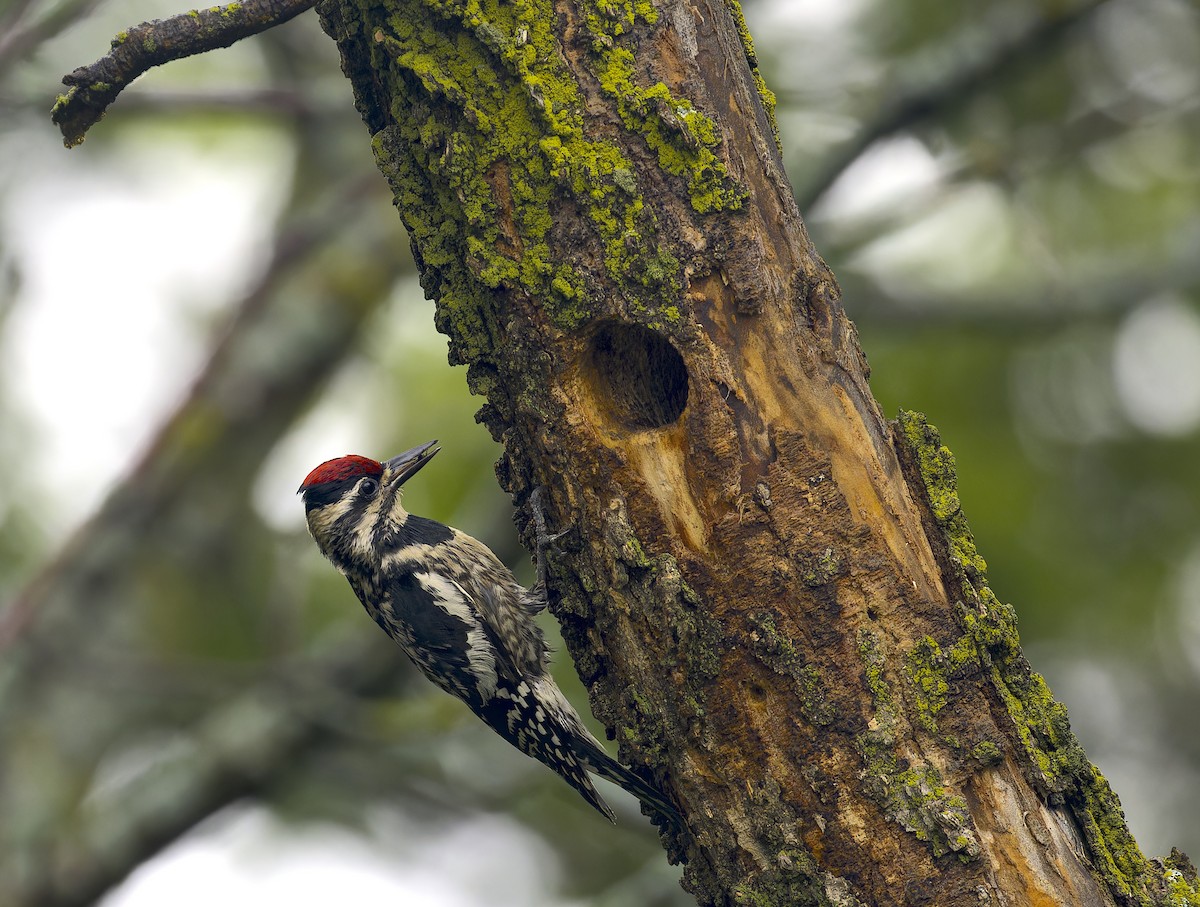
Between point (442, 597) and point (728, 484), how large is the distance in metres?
2.32

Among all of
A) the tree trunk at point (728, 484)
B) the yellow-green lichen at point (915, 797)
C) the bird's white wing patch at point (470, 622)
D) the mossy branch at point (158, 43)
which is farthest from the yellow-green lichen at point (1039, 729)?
the bird's white wing patch at point (470, 622)

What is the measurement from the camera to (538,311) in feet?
8.63

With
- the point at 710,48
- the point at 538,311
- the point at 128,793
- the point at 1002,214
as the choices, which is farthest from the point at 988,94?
the point at 128,793

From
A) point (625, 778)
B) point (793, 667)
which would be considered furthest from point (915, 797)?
point (625, 778)

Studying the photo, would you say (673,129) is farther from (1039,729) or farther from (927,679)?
(1039,729)

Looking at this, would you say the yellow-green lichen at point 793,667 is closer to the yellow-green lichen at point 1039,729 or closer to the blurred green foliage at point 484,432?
the yellow-green lichen at point 1039,729

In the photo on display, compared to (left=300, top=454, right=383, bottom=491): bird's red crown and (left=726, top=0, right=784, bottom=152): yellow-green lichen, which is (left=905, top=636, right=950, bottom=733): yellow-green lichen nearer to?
(left=726, top=0, right=784, bottom=152): yellow-green lichen

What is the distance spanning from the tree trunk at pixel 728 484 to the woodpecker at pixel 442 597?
188 centimetres

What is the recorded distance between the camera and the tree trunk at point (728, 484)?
2.46 meters

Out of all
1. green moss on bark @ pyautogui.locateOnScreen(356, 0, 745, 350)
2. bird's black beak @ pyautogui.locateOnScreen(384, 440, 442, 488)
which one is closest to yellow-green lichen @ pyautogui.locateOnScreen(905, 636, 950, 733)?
green moss on bark @ pyautogui.locateOnScreen(356, 0, 745, 350)

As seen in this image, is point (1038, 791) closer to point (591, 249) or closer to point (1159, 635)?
point (591, 249)

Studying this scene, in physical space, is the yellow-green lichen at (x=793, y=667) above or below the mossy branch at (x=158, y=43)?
below

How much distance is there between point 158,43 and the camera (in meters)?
2.61

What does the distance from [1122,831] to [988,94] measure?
164 inches
